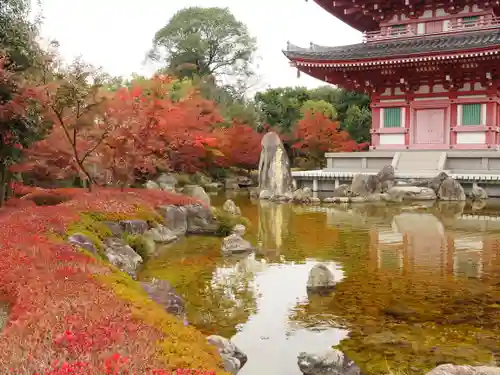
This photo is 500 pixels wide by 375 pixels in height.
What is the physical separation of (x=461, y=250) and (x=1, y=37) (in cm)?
1233

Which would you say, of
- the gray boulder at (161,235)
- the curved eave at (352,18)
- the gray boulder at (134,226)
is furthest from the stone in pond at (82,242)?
the curved eave at (352,18)

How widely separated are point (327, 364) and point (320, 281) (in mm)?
3403

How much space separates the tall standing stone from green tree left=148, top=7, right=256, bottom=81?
27.2 m

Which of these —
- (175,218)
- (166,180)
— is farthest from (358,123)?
Answer: (175,218)

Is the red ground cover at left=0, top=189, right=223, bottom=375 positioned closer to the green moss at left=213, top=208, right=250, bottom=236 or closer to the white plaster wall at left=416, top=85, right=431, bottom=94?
the green moss at left=213, top=208, right=250, bottom=236

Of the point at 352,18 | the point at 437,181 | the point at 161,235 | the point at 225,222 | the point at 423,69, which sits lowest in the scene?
the point at 161,235

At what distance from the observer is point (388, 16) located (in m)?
27.5

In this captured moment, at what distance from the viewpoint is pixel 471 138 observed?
2577 cm

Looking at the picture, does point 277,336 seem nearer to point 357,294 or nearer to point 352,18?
point 357,294

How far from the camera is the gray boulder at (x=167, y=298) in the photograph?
6.94 metres

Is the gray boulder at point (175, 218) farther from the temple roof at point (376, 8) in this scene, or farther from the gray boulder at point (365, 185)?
the temple roof at point (376, 8)

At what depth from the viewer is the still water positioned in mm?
6137

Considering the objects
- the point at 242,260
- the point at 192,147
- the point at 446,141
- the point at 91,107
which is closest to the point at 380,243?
the point at 242,260

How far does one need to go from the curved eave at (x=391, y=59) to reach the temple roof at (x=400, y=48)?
76 millimetres
